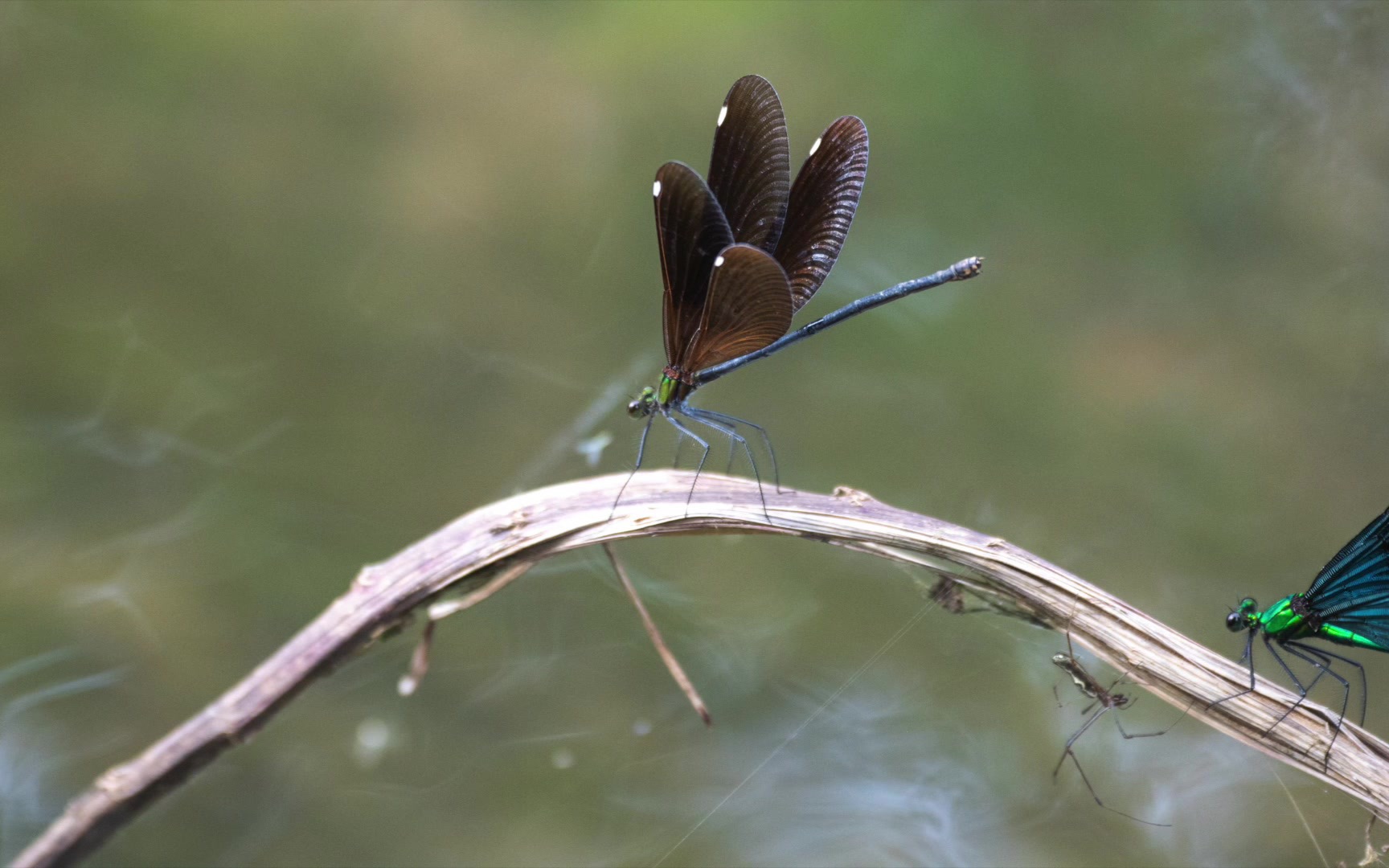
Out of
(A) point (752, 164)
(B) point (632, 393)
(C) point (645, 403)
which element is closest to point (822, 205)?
(A) point (752, 164)

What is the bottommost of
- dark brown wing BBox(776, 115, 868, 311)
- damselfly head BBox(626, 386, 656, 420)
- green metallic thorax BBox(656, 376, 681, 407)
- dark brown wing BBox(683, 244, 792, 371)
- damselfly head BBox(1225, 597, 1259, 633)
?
damselfly head BBox(1225, 597, 1259, 633)

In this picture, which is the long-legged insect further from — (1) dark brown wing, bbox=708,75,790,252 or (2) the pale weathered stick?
(1) dark brown wing, bbox=708,75,790,252

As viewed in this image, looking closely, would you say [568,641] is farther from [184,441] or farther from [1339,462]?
[1339,462]

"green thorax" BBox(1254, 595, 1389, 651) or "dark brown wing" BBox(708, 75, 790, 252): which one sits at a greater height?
"dark brown wing" BBox(708, 75, 790, 252)

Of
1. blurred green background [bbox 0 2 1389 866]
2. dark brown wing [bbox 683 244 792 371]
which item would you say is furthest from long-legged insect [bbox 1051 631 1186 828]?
dark brown wing [bbox 683 244 792 371]

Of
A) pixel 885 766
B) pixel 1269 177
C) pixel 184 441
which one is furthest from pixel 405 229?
pixel 1269 177
